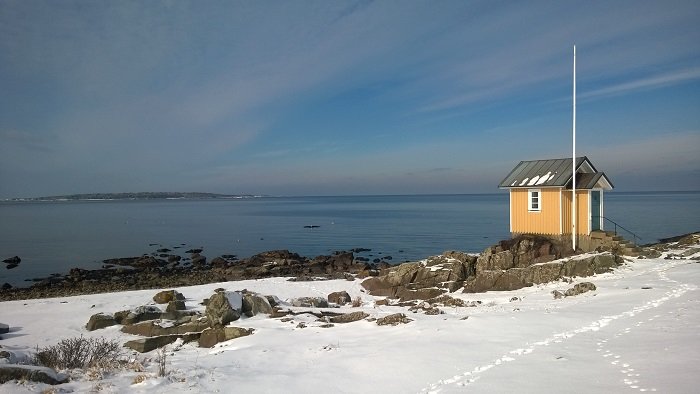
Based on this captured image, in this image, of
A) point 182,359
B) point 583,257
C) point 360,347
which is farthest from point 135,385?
point 583,257

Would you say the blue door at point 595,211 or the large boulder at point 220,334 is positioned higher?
the blue door at point 595,211

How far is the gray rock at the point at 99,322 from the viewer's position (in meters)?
14.6

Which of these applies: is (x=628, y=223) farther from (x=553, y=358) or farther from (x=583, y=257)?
(x=553, y=358)

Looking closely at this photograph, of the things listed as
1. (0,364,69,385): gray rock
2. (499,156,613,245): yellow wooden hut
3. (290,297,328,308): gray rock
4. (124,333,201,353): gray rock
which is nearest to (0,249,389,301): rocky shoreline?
(499,156,613,245): yellow wooden hut

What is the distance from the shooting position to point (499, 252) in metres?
24.1

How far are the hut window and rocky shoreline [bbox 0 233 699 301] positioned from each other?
184 centimetres

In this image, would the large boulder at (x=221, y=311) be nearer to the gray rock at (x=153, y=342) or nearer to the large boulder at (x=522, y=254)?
the gray rock at (x=153, y=342)

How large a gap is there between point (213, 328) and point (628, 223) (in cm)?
6625

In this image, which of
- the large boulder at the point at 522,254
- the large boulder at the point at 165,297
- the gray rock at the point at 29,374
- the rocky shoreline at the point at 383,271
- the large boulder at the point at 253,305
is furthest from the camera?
the large boulder at the point at 522,254

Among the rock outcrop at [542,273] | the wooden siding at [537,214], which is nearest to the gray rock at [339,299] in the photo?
the rock outcrop at [542,273]

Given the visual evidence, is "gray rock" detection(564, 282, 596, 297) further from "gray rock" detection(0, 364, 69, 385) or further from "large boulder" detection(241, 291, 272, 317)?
"gray rock" detection(0, 364, 69, 385)

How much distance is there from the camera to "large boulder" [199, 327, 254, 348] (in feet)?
39.7

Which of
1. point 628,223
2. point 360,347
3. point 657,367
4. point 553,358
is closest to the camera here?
point 657,367

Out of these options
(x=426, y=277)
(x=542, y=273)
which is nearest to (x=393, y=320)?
(x=542, y=273)
